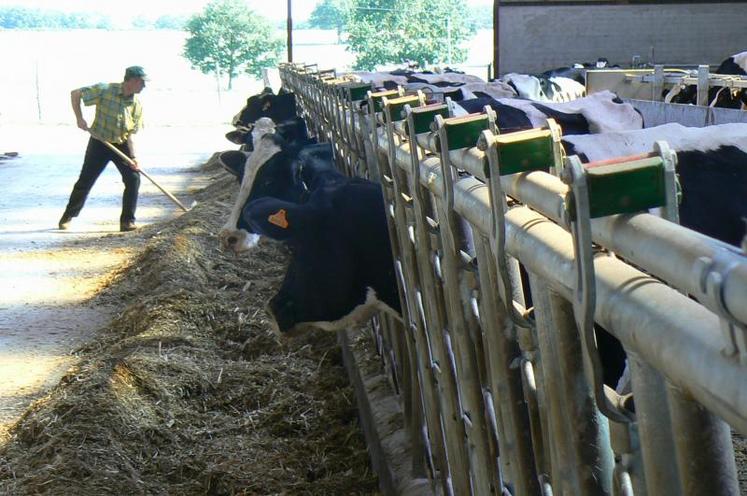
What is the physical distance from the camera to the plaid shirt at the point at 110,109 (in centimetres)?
1235

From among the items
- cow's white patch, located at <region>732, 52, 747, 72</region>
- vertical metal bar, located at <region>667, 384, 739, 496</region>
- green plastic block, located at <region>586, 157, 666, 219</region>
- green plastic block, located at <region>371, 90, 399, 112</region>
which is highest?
green plastic block, located at <region>586, 157, 666, 219</region>

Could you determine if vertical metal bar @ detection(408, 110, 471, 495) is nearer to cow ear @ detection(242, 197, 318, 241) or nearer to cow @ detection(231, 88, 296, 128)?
cow ear @ detection(242, 197, 318, 241)

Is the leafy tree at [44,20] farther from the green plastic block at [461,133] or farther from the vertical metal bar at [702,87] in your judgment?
the green plastic block at [461,133]

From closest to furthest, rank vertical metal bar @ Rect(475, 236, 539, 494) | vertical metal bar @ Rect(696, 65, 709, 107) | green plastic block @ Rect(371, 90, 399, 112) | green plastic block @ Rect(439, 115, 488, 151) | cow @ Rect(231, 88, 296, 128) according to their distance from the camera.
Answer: vertical metal bar @ Rect(475, 236, 539, 494)
green plastic block @ Rect(439, 115, 488, 151)
green plastic block @ Rect(371, 90, 399, 112)
vertical metal bar @ Rect(696, 65, 709, 107)
cow @ Rect(231, 88, 296, 128)

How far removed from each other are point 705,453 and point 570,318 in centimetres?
50

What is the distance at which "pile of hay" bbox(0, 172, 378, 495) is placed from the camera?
181 inches

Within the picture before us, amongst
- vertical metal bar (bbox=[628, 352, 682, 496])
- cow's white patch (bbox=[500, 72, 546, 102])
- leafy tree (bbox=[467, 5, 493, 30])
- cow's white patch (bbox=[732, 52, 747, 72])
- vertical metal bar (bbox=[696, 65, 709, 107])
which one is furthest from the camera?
leafy tree (bbox=[467, 5, 493, 30])

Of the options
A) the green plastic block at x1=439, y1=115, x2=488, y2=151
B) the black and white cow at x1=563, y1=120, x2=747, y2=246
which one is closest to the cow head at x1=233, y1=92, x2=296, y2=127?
the black and white cow at x1=563, y1=120, x2=747, y2=246

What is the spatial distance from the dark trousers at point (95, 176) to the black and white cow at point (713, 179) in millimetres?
9859

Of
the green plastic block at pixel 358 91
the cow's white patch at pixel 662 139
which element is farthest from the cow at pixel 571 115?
the cow's white patch at pixel 662 139

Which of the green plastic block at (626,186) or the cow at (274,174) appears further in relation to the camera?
the cow at (274,174)

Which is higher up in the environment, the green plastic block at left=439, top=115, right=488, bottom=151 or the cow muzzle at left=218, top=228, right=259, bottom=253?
the green plastic block at left=439, top=115, right=488, bottom=151

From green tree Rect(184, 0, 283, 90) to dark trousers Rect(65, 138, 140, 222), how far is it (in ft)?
133

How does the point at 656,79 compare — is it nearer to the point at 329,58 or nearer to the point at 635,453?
the point at 635,453
